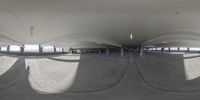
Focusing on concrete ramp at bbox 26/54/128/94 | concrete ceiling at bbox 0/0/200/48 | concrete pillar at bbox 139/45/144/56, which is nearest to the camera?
concrete ceiling at bbox 0/0/200/48

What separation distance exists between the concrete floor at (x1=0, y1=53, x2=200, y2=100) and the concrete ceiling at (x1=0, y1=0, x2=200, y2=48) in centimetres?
312

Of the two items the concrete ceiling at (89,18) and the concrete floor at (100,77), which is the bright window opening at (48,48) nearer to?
the concrete floor at (100,77)

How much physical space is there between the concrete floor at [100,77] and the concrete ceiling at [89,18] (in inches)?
123

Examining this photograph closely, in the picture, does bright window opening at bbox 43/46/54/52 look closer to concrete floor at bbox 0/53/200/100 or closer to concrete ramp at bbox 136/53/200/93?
concrete floor at bbox 0/53/200/100

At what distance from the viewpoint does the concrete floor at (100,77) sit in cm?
1628

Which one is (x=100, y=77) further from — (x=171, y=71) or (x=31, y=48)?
(x=171, y=71)

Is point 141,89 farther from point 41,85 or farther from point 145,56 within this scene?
point 41,85

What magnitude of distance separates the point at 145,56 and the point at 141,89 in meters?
7.14

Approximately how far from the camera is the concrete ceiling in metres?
9.30

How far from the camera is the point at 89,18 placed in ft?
40.8

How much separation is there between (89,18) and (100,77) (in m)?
8.89

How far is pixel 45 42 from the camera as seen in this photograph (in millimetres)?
18531

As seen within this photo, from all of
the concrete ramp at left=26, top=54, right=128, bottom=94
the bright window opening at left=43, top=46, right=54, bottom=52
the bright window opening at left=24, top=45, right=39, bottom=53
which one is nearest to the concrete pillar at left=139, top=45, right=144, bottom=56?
the concrete ramp at left=26, top=54, right=128, bottom=94

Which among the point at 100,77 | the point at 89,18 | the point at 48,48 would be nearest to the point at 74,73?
the point at 100,77
